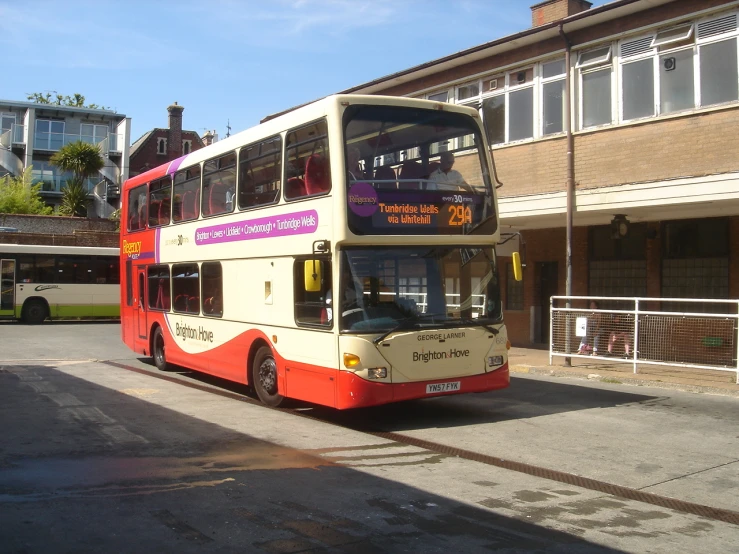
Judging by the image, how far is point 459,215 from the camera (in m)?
10.0

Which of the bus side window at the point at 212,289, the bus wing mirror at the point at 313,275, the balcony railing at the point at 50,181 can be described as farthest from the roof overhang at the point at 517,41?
the balcony railing at the point at 50,181

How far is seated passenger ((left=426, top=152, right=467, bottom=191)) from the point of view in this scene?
32.6 ft

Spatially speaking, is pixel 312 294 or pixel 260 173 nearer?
pixel 312 294

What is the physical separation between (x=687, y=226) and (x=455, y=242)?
9.67 metres

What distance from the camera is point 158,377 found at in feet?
49.3

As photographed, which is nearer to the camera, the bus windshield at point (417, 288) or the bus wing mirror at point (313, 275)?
the bus windshield at point (417, 288)

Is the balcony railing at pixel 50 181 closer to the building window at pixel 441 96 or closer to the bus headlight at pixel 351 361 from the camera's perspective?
the building window at pixel 441 96

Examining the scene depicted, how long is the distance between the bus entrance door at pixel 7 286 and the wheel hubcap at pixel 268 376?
22.5 meters

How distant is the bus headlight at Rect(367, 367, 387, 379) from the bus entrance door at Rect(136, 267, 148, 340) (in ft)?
28.7

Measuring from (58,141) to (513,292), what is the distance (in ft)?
156

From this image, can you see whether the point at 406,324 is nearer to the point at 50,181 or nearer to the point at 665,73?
the point at 665,73

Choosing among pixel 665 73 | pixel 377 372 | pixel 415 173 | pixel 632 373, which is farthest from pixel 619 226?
pixel 377 372

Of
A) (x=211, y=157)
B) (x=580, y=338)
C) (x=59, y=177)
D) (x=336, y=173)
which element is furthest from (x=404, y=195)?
(x=59, y=177)

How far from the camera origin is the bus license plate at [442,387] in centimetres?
971
